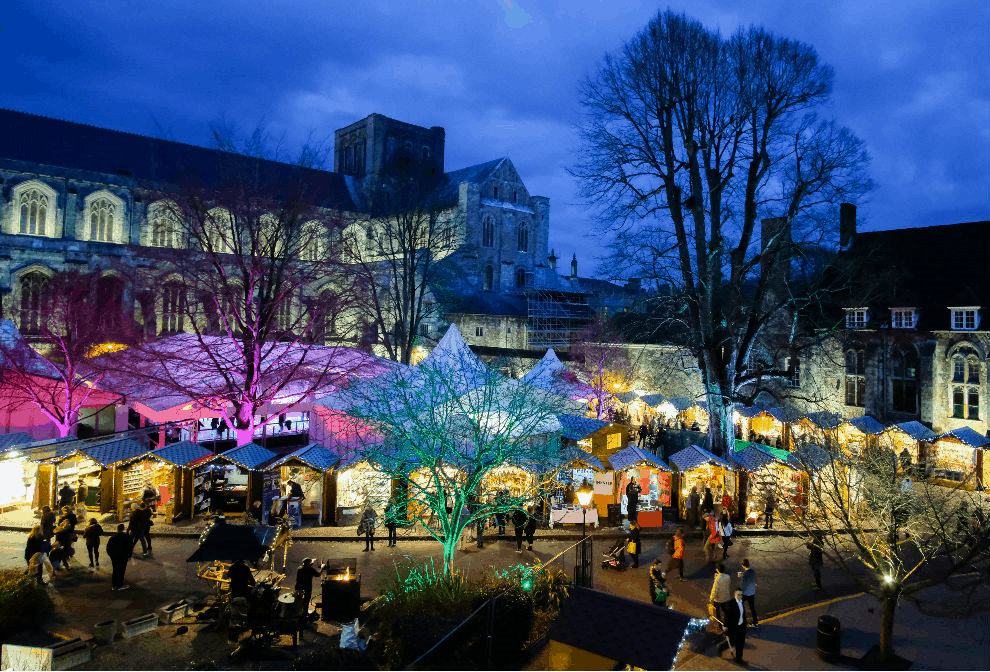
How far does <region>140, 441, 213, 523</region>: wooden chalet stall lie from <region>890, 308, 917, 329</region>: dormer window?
2997 cm

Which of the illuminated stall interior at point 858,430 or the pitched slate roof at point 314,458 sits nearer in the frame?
the pitched slate roof at point 314,458

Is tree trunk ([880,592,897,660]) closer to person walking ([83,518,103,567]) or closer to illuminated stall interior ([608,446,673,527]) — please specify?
illuminated stall interior ([608,446,673,527])

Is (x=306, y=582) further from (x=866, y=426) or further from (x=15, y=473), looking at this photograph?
(x=866, y=426)

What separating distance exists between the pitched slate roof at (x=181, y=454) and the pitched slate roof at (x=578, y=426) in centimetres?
983

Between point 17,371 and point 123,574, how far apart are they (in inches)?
541

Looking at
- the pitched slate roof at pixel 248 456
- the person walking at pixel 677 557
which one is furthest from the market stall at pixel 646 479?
the pitched slate roof at pixel 248 456

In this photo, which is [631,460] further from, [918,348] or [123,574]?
[918,348]

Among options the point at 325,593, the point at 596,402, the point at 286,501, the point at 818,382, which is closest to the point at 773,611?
the point at 325,593

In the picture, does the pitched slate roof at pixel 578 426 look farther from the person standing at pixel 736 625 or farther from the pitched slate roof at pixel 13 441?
the pitched slate roof at pixel 13 441

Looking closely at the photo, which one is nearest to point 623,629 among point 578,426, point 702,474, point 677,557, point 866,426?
point 677,557

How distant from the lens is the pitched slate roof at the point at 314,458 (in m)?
15.5

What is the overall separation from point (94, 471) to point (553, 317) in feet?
122

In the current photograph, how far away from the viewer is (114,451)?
15.5 metres

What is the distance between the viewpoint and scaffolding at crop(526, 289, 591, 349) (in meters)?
48.3
